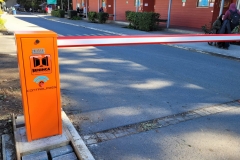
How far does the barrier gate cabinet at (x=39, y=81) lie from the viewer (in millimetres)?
2387

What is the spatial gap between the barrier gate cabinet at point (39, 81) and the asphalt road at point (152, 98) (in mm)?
671

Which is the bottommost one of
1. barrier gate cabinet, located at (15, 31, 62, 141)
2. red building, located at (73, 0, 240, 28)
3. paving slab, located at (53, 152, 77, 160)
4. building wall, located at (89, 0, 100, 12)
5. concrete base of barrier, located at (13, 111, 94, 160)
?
paving slab, located at (53, 152, 77, 160)

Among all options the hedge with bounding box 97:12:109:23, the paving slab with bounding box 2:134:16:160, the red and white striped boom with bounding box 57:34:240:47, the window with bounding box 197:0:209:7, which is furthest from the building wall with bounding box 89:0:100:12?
the paving slab with bounding box 2:134:16:160

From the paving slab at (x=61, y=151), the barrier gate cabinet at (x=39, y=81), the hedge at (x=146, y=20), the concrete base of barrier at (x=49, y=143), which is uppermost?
the hedge at (x=146, y=20)

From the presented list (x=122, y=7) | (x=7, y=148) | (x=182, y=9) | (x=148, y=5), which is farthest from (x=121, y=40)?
(x=122, y=7)

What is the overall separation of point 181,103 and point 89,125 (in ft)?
6.22

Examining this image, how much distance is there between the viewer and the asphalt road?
294 cm

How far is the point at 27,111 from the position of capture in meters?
2.56

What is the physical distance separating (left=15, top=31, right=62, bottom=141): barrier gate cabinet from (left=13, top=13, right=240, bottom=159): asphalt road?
2.20 ft

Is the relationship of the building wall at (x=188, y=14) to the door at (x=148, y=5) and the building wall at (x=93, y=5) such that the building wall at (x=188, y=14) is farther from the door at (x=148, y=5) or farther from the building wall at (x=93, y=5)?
the building wall at (x=93, y=5)

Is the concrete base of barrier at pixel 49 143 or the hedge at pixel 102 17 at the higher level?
the hedge at pixel 102 17

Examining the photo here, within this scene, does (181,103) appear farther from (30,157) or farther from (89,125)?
(30,157)

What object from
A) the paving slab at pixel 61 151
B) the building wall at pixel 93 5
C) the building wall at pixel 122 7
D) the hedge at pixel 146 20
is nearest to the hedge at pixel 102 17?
the building wall at pixel 122 7

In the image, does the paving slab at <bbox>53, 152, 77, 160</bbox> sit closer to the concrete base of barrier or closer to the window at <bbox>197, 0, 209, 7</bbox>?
the concrete base of barrier
